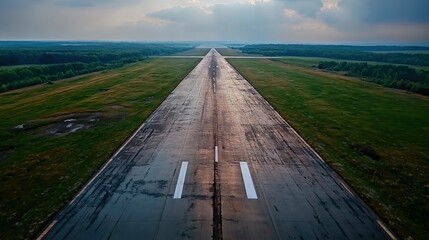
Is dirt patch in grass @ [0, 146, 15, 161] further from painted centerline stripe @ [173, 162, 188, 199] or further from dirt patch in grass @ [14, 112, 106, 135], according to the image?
painted centerline stripe @ [173, 162, 188, 199]

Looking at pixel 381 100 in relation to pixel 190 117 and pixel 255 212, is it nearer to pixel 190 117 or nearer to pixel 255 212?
pixel 190 117

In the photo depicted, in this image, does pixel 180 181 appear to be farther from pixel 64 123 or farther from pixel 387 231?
pixel 64 123

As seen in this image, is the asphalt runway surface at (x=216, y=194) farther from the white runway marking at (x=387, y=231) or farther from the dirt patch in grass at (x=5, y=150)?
the dirt patch in grass at (x=5, y=150)

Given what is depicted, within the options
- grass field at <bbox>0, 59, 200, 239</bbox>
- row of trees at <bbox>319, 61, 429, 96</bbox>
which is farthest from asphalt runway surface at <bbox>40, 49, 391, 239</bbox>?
row of trees at <bbox>319, 61, 429, 96</bbox>

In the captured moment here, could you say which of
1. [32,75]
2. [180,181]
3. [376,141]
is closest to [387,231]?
[180,181]

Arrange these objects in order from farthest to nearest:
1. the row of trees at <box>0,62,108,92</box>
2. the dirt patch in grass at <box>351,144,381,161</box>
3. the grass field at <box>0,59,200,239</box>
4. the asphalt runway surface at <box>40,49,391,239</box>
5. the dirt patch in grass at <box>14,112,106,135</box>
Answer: the row of trees at <box>0,62,108,92</box>
the dirt patch in grass at <box>14,112,106,135</box>
the dirt patch in grass at <box>351,144,381,161</box>
the grass field at <box>0,59,200,239</box>
the asphalt runway surface at <box>40,49,391,239</box>

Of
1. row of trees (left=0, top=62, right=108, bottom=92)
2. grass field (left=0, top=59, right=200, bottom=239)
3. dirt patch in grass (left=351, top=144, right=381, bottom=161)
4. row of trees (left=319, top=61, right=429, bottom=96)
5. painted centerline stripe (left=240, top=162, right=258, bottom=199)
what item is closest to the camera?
grass field (left=0, top=59, right=200, bottom=239)

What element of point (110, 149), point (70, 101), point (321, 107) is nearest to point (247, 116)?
point (321, 107)
